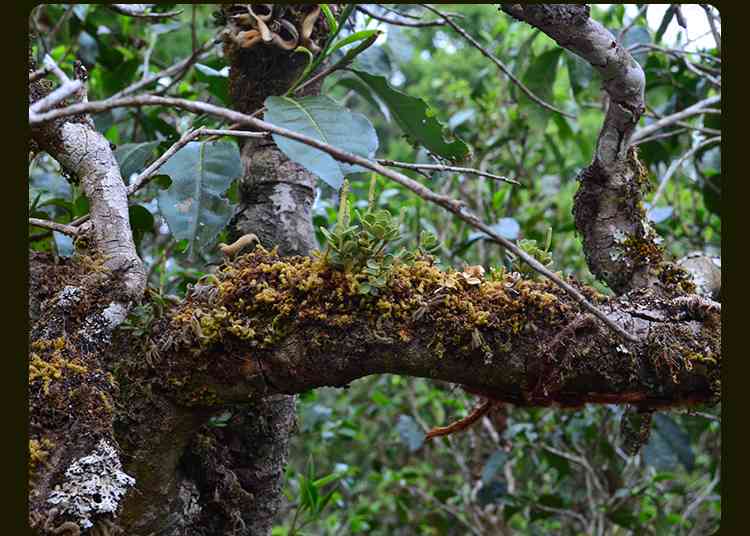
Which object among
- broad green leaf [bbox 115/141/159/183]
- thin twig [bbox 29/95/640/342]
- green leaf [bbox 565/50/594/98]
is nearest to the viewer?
thin twig [bbox 29/95/640/342]

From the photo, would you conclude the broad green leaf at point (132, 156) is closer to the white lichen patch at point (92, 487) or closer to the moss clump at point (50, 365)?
the moss clump at point (50, 365)

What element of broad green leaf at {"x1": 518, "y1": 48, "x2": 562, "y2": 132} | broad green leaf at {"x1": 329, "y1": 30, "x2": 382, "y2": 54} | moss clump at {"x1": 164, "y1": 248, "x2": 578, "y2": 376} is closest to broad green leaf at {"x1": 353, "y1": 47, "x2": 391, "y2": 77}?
broad green leaf at {"x1": 518, "y1": 48, "x2": 562, "y2": 132}

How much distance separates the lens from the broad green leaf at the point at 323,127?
0.96 metres

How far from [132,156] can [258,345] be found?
0.63 metres

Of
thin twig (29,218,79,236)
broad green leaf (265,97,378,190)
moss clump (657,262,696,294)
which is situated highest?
broad green leaf (265,97,378,190)

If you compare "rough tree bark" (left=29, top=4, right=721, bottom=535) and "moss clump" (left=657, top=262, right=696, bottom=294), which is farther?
"moss clump" (left=657, top=262, right=696, bottom=294)

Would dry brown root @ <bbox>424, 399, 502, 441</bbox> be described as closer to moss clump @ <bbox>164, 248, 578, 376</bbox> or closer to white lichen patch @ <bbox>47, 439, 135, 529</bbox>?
moss clump @ <bbox>164, 248, 578, 376</bbox>

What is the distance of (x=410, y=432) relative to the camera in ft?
7.75

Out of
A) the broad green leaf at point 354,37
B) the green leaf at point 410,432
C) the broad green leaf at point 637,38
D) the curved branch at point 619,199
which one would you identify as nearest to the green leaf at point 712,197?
→ the broad green leaf at point 637,38

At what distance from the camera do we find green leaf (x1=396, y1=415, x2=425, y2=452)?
2299 millimetres

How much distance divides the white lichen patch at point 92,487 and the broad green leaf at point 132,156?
67cm

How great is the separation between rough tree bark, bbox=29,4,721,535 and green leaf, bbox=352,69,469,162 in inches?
9.9

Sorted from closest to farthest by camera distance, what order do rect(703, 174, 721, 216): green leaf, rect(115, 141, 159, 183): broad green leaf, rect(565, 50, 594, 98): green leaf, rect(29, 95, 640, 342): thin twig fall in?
1. rect(29, 95, 640, 342): thin twig
2. rect(115, 141, 159, 183): broad green leaf
3. rect(565, 50, 594, 98): green leaf
4. rect(703, 174, 721, 216): green leaf

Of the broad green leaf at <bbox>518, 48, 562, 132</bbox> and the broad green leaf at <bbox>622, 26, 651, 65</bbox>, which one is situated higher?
the broad green leaf at <bbox>622, 26, 651, 65</bbox>
